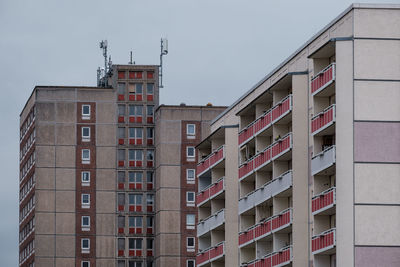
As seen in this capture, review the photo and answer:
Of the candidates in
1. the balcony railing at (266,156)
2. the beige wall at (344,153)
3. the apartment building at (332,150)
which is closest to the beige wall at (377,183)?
the apartment building at (332,150)

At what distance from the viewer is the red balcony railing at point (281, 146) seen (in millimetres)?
89000

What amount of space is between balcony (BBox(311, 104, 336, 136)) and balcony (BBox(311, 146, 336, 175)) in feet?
4.53

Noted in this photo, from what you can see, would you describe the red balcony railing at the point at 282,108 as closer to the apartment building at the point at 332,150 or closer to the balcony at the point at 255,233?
the apartment building at the point at 332,150

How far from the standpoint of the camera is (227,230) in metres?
106

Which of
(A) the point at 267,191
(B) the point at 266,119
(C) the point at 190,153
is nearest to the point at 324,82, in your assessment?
(B) the point at 266,119

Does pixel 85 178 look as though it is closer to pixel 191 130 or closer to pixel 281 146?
pixel 191 130

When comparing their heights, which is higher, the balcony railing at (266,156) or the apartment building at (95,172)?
the apartment building at (95,172)

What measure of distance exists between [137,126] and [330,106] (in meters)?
81.6

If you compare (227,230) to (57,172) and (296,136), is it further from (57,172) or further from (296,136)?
(57,172)

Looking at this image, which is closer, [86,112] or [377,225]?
[377,225]

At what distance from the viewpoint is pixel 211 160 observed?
368 feet

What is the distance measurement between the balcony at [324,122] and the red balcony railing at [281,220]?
7.54 meters

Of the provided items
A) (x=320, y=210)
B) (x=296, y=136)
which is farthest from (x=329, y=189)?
(x=296, y=136)

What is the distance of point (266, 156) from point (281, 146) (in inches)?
171
